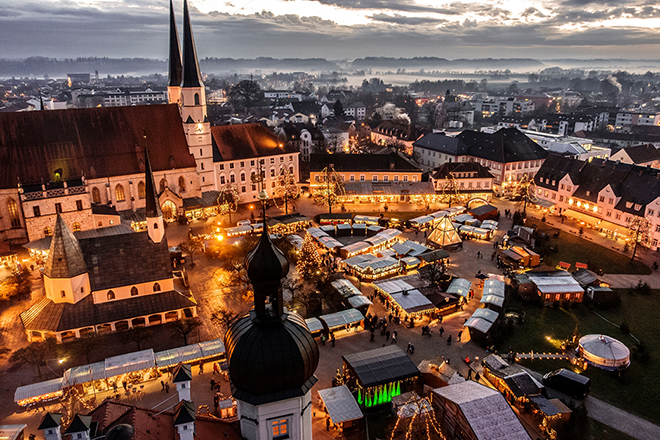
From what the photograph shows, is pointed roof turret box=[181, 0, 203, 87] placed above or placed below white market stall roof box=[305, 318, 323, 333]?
above

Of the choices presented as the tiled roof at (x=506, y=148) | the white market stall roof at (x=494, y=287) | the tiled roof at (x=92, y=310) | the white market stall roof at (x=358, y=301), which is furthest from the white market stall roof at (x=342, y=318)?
the tiled roof at (x=506, y=148)

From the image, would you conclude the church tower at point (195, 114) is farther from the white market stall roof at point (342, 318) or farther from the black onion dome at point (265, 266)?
the black onion dome at point (265, 266)

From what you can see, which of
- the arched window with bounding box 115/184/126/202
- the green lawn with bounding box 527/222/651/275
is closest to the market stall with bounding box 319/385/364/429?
the green lawn with bounding box 527/222/651/275

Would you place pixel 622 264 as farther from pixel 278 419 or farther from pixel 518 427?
pixel 278 419

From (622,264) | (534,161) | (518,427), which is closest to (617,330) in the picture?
(622,264)

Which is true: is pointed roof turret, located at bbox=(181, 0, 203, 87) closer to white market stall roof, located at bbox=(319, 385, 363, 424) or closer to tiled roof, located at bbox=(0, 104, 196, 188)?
tiled roof, located at bbox=(0, 104, 196, 188)

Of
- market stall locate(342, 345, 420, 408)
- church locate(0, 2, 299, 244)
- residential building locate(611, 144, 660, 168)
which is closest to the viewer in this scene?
market stall locate(342, 345, 420, 408)

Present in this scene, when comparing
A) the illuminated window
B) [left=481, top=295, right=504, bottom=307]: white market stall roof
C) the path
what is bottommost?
the path
